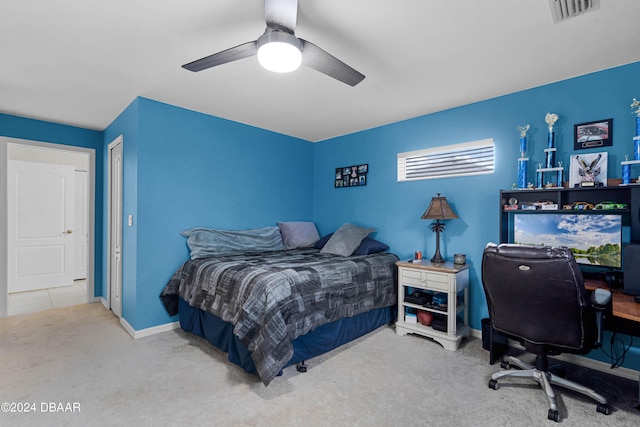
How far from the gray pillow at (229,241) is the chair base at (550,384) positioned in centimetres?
269

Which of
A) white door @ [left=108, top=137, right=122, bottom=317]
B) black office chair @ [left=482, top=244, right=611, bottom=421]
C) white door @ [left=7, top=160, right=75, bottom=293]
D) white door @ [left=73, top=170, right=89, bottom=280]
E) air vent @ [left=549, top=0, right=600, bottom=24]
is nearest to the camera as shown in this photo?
air vent @ [left=549, top=0, right=600, bottom=24]

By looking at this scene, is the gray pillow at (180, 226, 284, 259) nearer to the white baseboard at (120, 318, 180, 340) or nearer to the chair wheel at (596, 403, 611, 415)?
the white baseboard at (120, 318, 180, 340)

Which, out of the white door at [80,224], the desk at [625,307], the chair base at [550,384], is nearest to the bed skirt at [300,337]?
the chair base at [550,384]

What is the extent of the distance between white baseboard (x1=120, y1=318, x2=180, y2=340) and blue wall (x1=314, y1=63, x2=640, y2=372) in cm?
236

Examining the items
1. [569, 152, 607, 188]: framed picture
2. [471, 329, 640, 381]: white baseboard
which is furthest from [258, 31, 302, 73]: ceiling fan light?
[471, 329, 640, 381]: white baseboard

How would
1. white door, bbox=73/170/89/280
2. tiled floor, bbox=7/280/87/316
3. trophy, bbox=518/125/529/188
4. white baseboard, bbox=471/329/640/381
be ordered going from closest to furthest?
white baseboard, bbox=471/329/640/381 < trophy, bbox=518/125/529/188 < tiled floor, bbox=7/280/87/316 < white door, bbox=73/170/89/280

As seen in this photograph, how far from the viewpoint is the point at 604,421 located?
70.4 inches

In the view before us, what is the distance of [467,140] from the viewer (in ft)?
10.4

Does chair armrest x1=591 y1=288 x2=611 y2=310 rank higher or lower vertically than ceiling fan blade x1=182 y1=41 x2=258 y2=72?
lower

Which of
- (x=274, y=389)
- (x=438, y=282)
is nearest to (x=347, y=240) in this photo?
(x=438, y=282)

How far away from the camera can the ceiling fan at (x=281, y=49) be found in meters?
1.56

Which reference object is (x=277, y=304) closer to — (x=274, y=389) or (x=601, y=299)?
(x=274, y=389)

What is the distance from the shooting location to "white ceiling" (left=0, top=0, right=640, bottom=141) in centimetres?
174

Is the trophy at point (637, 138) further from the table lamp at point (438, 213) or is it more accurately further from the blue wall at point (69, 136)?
the blue wall at point (69, 136)
